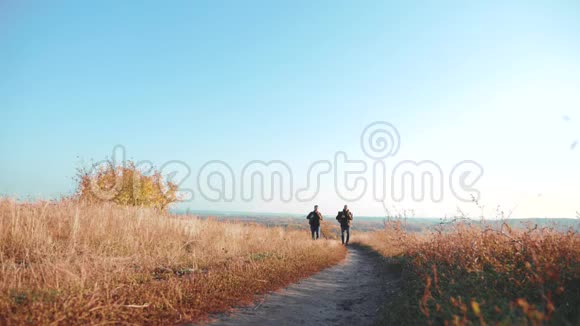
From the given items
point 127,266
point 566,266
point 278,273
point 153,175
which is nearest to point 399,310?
point 566,266

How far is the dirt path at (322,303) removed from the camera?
5418 millimetres

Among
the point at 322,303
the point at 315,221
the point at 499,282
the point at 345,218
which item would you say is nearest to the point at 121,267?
the point at 322,303

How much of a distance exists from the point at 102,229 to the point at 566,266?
10534mm

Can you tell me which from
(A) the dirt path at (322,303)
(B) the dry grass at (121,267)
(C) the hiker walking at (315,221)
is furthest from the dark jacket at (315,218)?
(A) the dirt path at (322,303)

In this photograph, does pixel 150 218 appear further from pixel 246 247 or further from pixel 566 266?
pixel 566 266

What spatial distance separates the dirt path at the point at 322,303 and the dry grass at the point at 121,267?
45 centimetres

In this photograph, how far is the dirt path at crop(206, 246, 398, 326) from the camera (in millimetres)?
5418

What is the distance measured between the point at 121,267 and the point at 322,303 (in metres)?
4.16

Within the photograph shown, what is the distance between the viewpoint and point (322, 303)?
6.61 m

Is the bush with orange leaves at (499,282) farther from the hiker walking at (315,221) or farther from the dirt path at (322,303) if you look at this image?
the hiker walking at (315,221)

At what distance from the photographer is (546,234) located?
6172 millimetres

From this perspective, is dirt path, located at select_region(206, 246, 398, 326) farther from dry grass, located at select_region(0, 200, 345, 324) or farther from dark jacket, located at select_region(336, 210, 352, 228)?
dark jacket, located at select_region(336, 210, 352, 228)

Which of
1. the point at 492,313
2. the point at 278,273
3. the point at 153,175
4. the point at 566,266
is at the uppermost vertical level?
the point at 153,175

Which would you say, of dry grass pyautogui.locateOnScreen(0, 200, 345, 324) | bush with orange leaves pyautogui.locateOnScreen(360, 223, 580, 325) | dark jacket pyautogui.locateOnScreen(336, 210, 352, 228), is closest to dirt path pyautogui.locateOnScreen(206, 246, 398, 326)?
dry grass pyautogui.locateOnScreen(0, 200, 345, 324)
